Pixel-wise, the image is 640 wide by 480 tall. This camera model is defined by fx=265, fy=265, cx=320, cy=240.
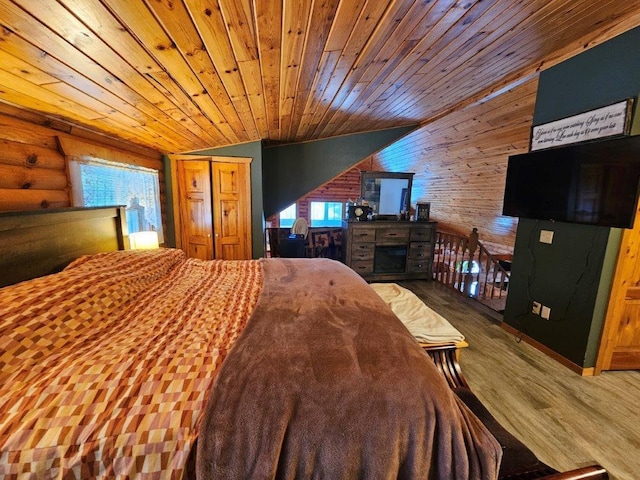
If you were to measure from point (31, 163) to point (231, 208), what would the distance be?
2.18 metres

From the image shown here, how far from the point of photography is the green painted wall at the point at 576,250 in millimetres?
1893

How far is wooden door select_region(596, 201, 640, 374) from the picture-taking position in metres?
1.98

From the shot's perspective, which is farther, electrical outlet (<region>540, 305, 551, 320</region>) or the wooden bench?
electrical outlet (<region>540, 305, 551, 320</region>)

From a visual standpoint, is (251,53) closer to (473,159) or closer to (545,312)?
(545,312)

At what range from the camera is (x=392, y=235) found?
432cm

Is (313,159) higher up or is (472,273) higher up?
(313,159)

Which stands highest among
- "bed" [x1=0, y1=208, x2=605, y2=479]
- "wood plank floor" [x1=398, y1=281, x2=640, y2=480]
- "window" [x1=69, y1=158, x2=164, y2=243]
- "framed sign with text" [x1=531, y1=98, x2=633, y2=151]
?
"framed sign with text" [x1=531, y1=98, x2=633, y2=151]

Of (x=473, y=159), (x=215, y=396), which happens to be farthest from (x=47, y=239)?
(x=473, y=159)

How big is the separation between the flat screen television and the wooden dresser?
1773 mm

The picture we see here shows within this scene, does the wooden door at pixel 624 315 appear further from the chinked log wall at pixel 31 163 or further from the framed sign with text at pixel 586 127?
the chinked log wall at pixel 31 163

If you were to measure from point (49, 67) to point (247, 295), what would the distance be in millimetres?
1430

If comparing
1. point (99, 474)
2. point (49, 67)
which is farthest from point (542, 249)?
point (49, 67)

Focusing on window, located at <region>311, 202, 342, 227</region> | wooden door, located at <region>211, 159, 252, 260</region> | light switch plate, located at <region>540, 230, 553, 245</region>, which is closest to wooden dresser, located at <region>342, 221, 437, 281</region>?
wooden door, located at <region>211, 159, 252, 260</region>

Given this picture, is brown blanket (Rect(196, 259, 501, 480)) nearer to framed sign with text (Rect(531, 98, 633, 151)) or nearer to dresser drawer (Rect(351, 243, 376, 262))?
framed sign with text (Rect(531, 98, 633, 151))
